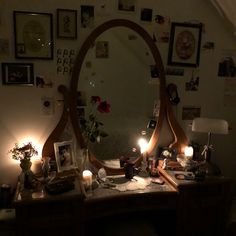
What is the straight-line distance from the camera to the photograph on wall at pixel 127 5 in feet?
7.27

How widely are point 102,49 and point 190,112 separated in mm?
937

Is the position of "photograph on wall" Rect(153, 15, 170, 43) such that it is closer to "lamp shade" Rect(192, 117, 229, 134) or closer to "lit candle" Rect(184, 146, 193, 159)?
"lamp shade" Rect(192, 117, 229, 134)

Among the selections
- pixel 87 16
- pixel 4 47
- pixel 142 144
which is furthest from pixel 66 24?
pixel 142 144

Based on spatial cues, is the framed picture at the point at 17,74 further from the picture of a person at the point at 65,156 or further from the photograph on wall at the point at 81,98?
the picture of a person at the point at 65,156

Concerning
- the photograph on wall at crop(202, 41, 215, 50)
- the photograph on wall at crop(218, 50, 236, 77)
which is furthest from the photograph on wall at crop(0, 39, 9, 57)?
the photograph on wall at crop(218, 50, 236, 77)

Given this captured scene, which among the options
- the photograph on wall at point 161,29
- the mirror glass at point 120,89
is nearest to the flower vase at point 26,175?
the mirror glass at point 120,89

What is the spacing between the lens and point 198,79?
2527mm

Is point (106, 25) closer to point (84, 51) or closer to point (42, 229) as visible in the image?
point (84, 51)

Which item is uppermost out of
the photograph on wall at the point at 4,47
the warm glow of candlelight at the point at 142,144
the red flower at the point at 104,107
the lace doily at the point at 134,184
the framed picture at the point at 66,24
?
the framed picture at the point at 66,24

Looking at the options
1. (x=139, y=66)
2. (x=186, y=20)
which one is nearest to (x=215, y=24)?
(x=186, y=20)

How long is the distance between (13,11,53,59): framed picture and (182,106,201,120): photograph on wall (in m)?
1.20

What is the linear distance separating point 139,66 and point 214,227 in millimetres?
1356

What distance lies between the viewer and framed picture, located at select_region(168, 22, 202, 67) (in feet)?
7.83

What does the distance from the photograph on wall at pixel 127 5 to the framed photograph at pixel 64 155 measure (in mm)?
1075
